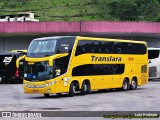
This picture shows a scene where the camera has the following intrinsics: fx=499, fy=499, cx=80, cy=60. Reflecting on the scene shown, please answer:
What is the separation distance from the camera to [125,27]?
163 ft

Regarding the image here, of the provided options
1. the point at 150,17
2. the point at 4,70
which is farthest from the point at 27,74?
the point at 150,17

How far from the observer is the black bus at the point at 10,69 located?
40344mm

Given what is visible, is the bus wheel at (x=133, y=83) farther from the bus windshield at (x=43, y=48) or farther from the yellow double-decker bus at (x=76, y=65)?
the bus windshield at (x=43, y=48)

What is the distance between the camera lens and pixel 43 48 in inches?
953

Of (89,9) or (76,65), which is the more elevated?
(89,9)

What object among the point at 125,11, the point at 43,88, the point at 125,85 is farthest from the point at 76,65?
the point at 125,11

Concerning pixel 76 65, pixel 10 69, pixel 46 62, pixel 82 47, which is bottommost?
pixel 10 69

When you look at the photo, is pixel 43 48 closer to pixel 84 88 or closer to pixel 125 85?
pixel 84 88

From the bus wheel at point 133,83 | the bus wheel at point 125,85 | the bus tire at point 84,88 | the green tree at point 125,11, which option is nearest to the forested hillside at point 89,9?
the green tree at point 125,11

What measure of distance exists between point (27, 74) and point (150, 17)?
202 feet

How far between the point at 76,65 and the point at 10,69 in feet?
53.0

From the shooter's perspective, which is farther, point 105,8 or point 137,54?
point 105,8

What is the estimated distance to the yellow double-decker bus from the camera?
23.9 metres

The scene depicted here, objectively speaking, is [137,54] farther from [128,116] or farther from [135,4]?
Result: [135,4]
